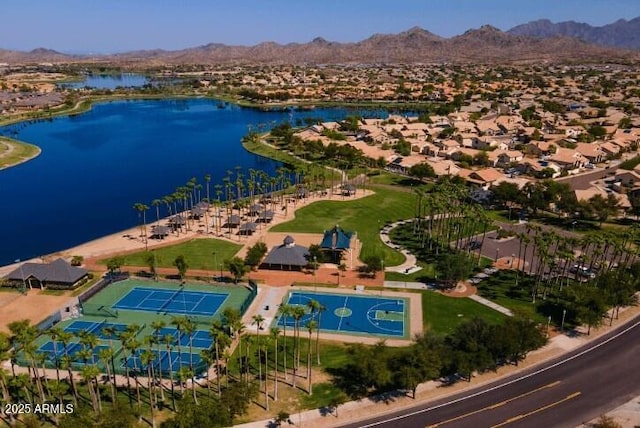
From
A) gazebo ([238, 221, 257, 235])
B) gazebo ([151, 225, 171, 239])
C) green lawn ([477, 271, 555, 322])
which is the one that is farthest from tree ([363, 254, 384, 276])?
gazebo ([151, 225, 171, 239])

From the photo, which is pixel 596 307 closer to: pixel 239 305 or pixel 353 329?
pixel 353 329

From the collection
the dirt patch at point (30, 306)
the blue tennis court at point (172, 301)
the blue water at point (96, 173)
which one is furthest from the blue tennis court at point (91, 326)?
the blue water at point (96, 173)

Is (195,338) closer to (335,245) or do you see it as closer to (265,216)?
(335,245)

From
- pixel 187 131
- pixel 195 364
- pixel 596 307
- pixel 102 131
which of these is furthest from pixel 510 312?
pixel 102 131

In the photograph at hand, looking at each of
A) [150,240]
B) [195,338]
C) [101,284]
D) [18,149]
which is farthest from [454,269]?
[18,149]

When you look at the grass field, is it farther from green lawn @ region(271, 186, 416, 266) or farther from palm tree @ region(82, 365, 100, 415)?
palm tree @ region(82, 365, 100, 415)
